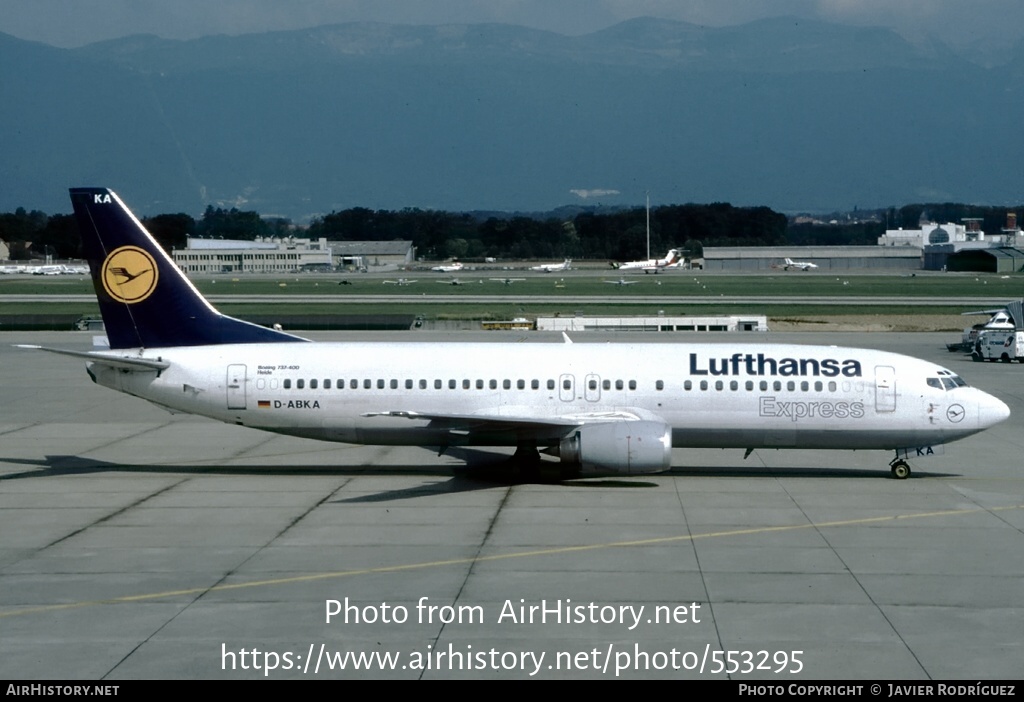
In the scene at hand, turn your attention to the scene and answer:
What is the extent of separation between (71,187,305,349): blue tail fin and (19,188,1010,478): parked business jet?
38 mm

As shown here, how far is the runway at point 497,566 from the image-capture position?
53.7 ft

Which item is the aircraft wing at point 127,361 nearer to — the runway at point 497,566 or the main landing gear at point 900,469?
the runway at point 497,566

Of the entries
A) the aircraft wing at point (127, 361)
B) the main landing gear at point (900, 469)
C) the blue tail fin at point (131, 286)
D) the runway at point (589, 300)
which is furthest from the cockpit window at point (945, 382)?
the runway at point (589, 300)

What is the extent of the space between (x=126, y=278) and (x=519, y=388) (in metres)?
10.9

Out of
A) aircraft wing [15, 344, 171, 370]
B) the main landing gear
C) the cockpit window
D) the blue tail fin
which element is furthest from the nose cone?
A: aircraft wing [15, 344, 171, 370]

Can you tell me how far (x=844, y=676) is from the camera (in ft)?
50.6

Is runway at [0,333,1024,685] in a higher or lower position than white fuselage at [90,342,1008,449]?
lower

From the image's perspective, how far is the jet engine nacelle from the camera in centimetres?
2775

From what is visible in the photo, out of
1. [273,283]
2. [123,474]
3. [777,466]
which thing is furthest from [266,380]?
[273,283]

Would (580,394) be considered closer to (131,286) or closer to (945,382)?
(945,382)

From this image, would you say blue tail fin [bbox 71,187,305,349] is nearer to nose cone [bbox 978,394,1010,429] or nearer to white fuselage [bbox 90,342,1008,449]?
white fuselage [bbox 90,342,1008,449]

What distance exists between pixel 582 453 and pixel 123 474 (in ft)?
41.0

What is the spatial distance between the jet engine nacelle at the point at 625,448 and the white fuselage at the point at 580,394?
1.57 m

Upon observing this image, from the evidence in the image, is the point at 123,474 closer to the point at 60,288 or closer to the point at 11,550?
the point at 11,550
